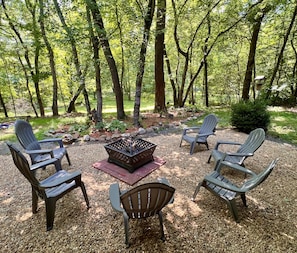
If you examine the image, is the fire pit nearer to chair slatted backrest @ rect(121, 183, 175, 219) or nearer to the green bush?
chair slatted backrest @ rect(121, 183, 175, 219)

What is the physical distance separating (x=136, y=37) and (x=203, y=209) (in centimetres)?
469

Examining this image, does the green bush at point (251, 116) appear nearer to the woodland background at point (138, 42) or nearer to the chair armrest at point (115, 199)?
the woodland background at point (138, 42)

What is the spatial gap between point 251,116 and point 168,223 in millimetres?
4323

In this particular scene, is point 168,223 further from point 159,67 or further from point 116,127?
point 159,67

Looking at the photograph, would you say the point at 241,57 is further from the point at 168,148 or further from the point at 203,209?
the point at 203,209

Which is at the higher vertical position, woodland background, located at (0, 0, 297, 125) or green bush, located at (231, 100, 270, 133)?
woodland background, located at (0, 0, 297, 125)

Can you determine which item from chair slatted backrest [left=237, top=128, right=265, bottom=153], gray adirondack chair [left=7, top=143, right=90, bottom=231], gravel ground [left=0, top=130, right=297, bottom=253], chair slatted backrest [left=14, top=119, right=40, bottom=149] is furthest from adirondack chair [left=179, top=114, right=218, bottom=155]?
chair slatted backrest [left=14, top=119, right=40, bottom=149]

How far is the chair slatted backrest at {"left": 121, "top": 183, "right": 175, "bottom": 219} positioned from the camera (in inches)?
62.7

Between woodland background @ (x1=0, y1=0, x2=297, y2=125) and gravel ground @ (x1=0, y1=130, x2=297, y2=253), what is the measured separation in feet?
11.3

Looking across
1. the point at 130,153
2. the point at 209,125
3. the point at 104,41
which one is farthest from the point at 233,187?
the point at 104,41

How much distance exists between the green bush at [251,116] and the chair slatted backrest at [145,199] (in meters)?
4.42

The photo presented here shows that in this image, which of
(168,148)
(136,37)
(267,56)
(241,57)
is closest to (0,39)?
(136,37)

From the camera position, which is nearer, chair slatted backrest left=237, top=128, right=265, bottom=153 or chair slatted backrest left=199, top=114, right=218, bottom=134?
chair slatted backrest left=237, top=128, right=265, bottom=153

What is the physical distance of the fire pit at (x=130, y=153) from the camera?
3.14 m
